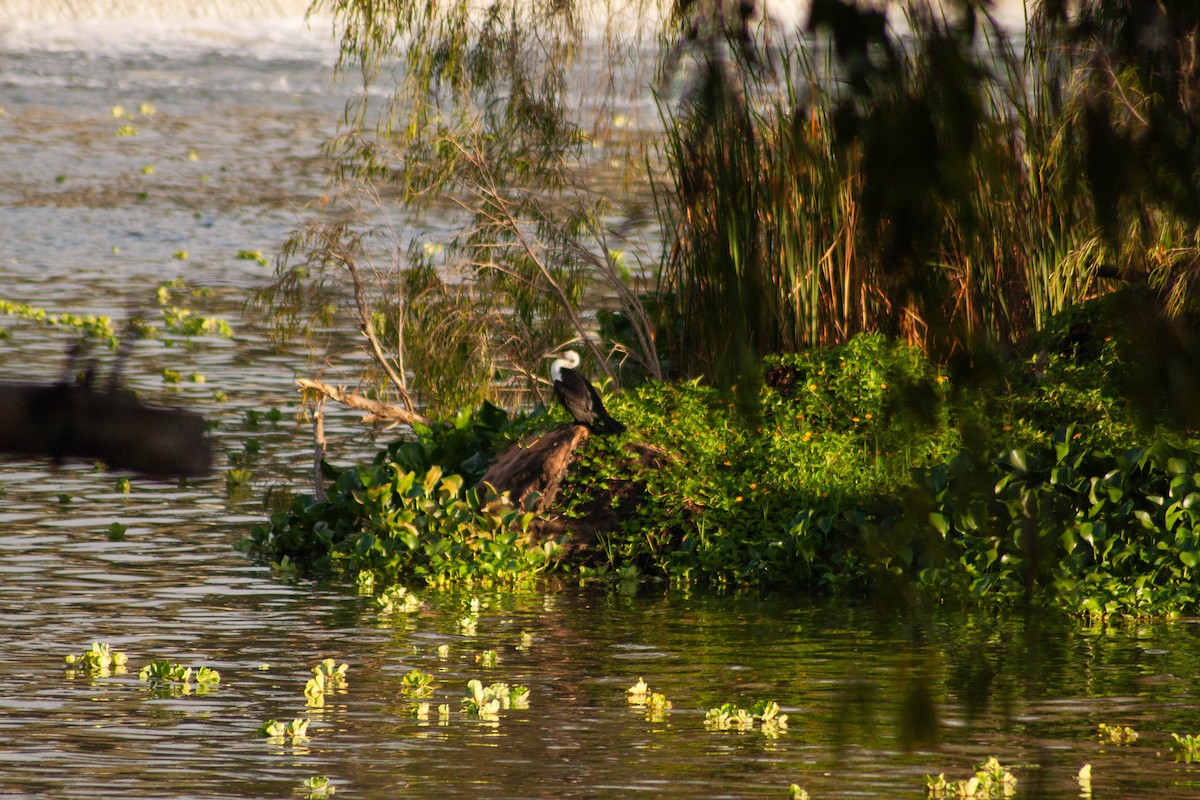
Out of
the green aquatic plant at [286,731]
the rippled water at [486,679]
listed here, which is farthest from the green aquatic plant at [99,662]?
the green aquatic plant at [286,731]

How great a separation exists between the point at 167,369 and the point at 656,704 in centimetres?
1140

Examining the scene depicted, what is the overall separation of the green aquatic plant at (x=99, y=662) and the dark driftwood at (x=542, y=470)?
2.89 meters

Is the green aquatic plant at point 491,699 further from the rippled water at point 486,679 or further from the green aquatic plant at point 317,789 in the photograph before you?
the green aquatic plant at point 317,789

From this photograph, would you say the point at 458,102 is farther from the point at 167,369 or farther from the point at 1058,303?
the point at 167,369

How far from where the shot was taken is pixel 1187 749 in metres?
7.32

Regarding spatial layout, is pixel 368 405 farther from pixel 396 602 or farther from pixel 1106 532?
pixel 1106 532

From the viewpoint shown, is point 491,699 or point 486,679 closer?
point 491,699

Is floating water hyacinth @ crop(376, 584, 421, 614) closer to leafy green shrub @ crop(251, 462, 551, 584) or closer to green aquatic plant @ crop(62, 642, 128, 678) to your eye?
leafy green shrub @ crop(251, 462, 551, 584)

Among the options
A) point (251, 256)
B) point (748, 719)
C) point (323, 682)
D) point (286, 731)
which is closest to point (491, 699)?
point (323, 682)

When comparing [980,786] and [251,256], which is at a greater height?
[251,256]

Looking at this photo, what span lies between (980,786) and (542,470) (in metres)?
4.87

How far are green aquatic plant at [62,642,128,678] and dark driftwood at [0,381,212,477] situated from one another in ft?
23.4

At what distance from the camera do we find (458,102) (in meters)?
13.2

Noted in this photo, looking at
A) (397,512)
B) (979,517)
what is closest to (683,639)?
(397,512)
